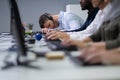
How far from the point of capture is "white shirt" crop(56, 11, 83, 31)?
8.91 feet

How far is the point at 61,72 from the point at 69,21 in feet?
7.44

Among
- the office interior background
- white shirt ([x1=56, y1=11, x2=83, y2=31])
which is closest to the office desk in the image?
white shirt ([x1=56, y1=11, x2=83, y2=31])

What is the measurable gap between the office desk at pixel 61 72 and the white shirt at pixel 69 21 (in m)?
2.05

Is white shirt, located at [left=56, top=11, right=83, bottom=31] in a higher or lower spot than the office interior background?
lower

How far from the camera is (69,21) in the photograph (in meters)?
2.79

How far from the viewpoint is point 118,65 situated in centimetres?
54

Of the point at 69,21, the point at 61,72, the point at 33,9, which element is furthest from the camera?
the point at 33,9

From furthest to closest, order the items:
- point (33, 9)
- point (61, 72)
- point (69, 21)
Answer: point (33, 9) < point (69, 21) < point (61, 72)

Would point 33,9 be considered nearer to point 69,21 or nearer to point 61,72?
point 69,21

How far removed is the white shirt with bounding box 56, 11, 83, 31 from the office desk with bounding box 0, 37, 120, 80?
2048 mm

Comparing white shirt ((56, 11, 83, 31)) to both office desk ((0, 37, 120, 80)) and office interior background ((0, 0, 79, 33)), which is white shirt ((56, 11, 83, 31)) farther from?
office desk ((0, 37, 120, 80))

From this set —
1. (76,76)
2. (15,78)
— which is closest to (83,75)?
(76,76)

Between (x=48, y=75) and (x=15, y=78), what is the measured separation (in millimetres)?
77

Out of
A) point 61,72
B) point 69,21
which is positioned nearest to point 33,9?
point 69,21
